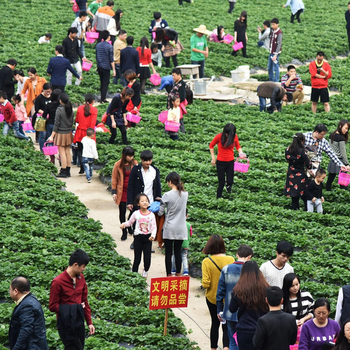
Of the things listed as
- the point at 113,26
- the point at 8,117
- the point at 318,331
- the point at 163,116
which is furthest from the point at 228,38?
the point at 318,331

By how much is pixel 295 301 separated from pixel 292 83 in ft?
47.5

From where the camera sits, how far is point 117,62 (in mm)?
23391

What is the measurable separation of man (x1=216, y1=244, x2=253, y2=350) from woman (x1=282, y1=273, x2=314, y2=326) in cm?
57

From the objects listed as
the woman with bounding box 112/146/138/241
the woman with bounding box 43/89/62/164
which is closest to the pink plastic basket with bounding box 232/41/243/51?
the woman with bounding box 43/89/62/164

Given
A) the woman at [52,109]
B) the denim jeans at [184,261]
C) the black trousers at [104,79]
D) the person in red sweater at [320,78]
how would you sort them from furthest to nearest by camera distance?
the person in red sweater at [320,78]
the black trousers at [104,79]
the woman at [52,109]
the denim jeans at [184,261]

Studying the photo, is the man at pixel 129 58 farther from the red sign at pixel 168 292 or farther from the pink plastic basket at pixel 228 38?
the red sign at pixel 168 292

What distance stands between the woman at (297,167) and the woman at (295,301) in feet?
19.6

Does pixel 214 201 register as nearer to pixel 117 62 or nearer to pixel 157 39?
pixel 117 62

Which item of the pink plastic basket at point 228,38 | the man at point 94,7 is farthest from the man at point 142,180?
the pink plastic basket at point 228,38

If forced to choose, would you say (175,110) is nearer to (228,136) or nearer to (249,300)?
(228,136)

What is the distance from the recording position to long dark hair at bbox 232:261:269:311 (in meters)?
7.92

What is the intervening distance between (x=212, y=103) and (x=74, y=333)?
602 inches

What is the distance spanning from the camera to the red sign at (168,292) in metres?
9.13

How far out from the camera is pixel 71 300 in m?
8.22
